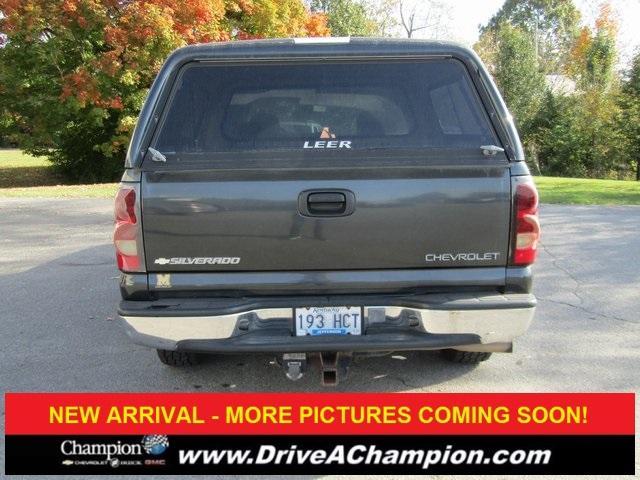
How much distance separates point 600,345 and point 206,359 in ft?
9.80

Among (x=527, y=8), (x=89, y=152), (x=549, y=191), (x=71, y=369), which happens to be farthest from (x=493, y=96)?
(x=527, y=8)

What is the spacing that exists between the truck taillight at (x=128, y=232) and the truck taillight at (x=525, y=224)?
6.48 feet

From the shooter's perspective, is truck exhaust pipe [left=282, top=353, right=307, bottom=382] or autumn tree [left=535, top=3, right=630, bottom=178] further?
autumn tree [left=535, top=3, right=630, bottom=178]

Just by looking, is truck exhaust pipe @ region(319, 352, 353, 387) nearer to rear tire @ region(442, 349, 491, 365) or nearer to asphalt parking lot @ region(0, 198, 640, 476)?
asphalt parking lot @ region(0, 198, 640, 476)

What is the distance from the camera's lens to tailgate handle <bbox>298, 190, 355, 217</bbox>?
305cm

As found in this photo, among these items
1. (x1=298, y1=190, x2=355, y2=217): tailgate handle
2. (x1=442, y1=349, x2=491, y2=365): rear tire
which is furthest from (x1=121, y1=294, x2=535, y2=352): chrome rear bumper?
(x1=442, y1=349, x2=491, y2=365): rear tire

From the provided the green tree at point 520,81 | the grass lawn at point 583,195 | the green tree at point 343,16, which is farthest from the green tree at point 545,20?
the grass lawn at point 583,195

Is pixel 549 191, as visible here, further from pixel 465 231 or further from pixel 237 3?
pixel 465 231

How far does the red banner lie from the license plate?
60cm

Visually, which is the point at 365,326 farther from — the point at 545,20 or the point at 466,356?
the point at 545,20

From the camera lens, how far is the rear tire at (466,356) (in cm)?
408

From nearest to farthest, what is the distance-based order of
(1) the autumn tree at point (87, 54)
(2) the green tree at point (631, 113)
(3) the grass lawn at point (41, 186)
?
(3) the grass lawn at point (41, 186)
(1) the autumn tree at point (87, 54)
(2) the green tree at point (631, 113)

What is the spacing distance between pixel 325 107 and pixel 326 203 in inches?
24.2

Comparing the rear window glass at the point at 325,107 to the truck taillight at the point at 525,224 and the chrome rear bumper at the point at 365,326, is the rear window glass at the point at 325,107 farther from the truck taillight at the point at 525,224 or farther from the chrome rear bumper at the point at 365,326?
the chrome rear bumper at the point at 365,326
